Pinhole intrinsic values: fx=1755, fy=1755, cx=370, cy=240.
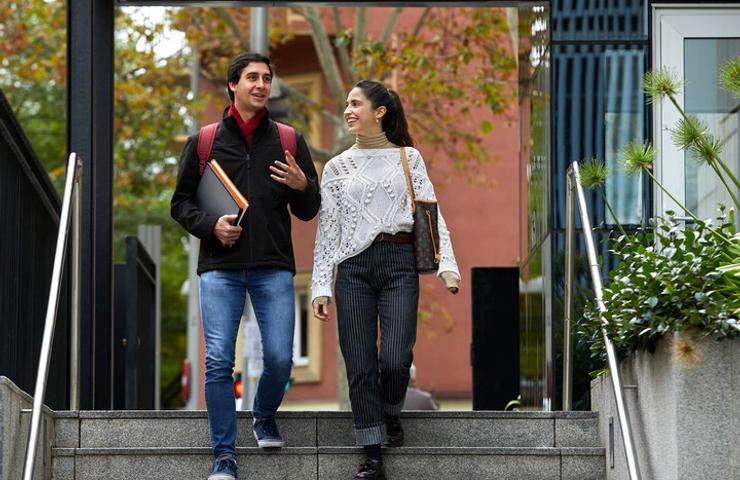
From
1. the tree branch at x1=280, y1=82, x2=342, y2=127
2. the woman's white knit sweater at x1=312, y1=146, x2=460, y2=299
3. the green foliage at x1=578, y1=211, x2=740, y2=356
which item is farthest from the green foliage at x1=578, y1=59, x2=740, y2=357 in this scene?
the tree branch at x1=280, y1=82, x2=342, y2=127

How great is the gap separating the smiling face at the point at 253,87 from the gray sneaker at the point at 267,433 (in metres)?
1.57

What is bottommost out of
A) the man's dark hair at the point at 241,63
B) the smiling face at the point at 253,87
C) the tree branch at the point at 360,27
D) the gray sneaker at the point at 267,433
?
the gray sneaker at the point at 267,433

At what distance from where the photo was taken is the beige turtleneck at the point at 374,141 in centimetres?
903

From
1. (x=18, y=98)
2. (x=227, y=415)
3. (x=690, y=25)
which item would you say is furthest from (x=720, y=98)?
(x=18, y=98)

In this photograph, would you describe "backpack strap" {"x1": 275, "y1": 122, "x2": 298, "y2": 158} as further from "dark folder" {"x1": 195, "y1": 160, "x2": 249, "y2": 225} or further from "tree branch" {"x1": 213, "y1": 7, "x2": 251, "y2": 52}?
"tree branch" {"x1": 213, "y1": 7, "x2": 251, "y2": 52}

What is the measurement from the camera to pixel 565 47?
36.2 feet

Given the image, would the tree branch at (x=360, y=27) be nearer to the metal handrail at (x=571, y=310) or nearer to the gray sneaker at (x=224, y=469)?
the metal handrail at (x=571, y=310)

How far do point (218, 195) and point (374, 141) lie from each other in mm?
872

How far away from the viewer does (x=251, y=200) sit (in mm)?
8773

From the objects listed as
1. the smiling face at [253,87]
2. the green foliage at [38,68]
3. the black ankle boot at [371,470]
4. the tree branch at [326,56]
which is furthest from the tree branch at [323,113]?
the black ankle boot at [371,470]

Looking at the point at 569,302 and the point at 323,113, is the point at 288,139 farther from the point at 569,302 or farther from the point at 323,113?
the point at 323,113

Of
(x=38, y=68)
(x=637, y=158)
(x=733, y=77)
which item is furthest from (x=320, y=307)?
(x=38, y=68)

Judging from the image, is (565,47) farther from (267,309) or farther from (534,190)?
(267,309)

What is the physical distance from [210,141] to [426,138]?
54.2 feet
